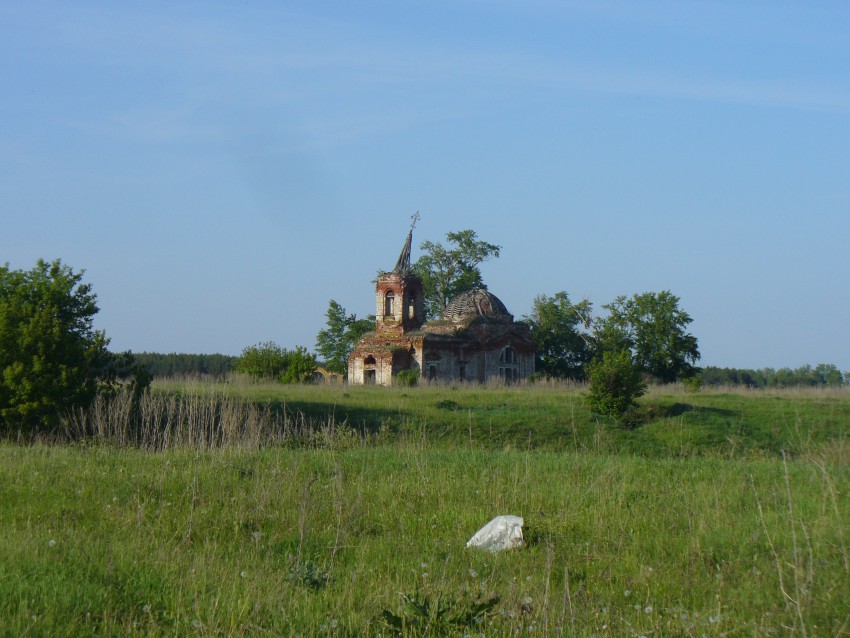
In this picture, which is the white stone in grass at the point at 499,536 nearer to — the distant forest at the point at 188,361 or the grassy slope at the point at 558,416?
the grassy slope at the point at 558,416

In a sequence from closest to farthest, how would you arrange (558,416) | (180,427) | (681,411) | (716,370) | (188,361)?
(180,427), (558,416), (681,411), (188,361), (716,370)

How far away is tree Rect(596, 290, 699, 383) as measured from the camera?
4631cm

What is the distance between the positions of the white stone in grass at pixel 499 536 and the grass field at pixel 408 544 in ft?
0.57

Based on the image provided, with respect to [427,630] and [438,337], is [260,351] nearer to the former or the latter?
[438,337]

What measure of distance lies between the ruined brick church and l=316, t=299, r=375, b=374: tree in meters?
10.3

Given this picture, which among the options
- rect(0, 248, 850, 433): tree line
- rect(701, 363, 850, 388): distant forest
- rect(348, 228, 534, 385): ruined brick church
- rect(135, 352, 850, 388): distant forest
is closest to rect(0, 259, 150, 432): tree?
rect(0, 248, 850, 433): tree line

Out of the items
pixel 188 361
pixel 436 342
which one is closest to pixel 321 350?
pixel 436 342

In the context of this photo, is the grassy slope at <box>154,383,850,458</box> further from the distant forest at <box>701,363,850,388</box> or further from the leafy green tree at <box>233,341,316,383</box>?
the distant forest at <box>701,363,850,388</box>

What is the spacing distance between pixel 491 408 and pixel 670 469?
617 inches

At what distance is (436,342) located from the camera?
41188mm

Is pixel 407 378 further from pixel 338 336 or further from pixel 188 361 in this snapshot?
pixel 188 361

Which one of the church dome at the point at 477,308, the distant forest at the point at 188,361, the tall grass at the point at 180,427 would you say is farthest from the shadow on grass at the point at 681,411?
the distant forest at the point at 188,361

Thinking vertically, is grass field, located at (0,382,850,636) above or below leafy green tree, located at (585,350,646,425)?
below

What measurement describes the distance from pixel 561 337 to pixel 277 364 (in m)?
18.8
